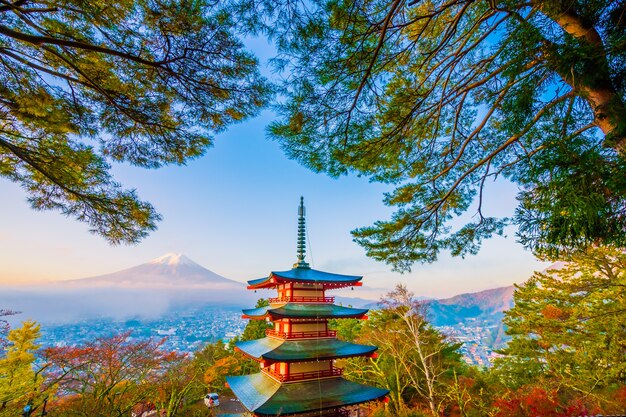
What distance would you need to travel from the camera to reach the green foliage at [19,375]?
4.83 m

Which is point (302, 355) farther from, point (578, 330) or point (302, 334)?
point (578, 330)

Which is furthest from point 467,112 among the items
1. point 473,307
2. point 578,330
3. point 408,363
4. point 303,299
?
point 473,307

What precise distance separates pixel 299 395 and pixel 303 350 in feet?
3.63

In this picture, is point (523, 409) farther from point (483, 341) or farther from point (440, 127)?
point (483, 341)

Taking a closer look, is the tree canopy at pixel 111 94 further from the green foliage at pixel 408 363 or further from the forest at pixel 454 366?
the green foliage at pixel 408 363

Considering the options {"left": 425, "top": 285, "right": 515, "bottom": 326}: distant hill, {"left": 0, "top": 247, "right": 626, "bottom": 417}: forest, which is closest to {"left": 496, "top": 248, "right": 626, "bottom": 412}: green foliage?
{"left": 0, "top": 247, "right": 626, "bottom": 417}: forest

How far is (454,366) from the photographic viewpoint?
12258 millimetres

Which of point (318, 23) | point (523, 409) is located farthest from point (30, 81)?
point (523, 409)

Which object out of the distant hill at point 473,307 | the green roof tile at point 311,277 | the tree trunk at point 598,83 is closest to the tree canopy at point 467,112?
the tree trunk at point 598,83

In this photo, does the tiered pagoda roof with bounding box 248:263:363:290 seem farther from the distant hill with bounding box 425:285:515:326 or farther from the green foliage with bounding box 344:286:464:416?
the distant hill with bounding box 425:285:515:326

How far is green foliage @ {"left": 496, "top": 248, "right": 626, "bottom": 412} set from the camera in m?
7.84

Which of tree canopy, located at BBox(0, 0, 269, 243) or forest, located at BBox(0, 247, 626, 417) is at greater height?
tree canopy, located at BBox(0, 0, 269, 243)

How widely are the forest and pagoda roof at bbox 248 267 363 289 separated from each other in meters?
3.00

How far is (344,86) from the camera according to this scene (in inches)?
132
